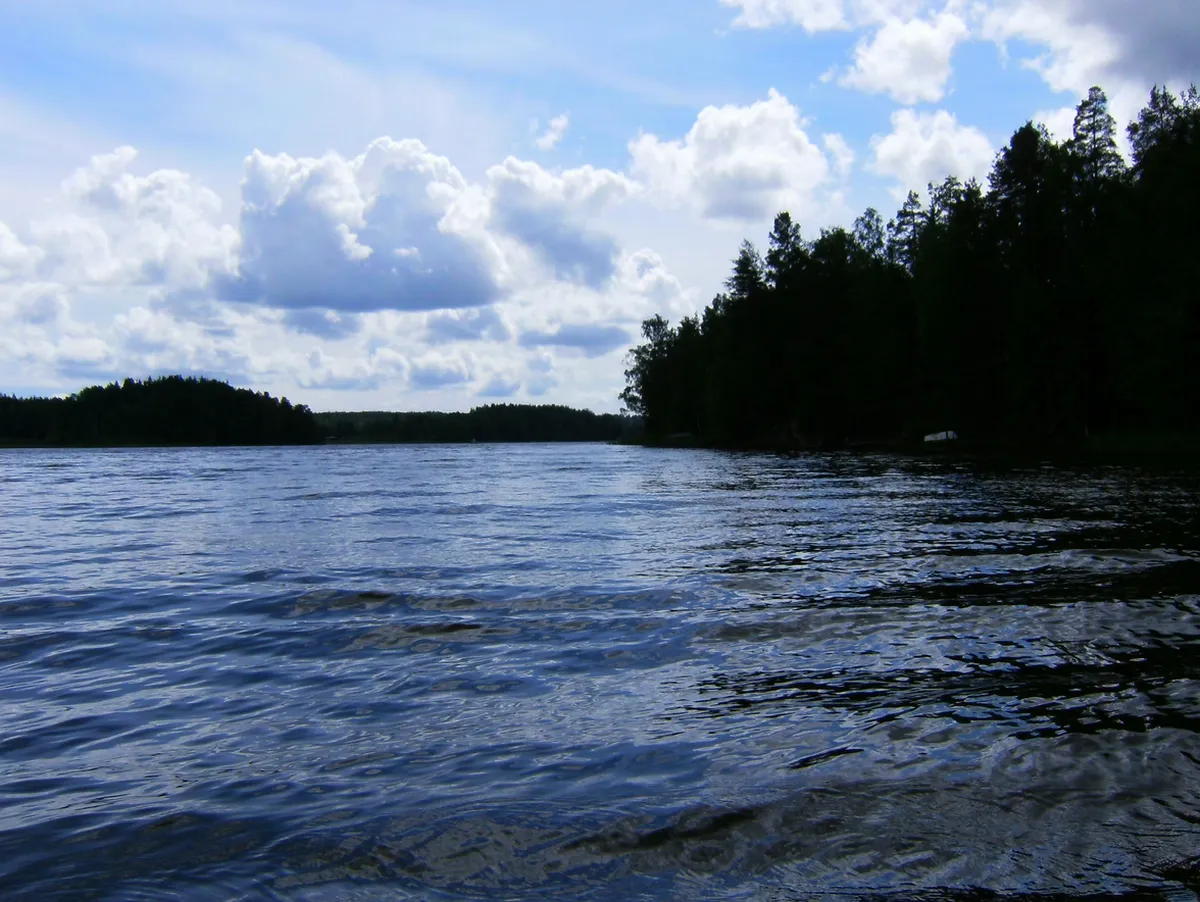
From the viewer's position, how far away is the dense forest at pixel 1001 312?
51188 mm

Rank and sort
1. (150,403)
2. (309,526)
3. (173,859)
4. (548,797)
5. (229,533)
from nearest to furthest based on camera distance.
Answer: (173,859) < (548,797) < (229,533) < (309,526) < (150,403)

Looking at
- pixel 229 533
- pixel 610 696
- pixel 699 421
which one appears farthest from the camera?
pixel 699 421

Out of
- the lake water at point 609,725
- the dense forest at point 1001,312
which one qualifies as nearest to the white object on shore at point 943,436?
the dense forest at point 1001,312

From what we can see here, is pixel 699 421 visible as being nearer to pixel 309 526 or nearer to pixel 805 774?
pixel 309 526

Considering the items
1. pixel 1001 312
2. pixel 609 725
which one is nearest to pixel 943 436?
pixel 1001 312

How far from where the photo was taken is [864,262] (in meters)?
93.8

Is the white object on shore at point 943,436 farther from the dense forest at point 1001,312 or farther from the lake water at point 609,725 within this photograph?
the lake water at point 609,725

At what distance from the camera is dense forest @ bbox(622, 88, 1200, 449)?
51.2 meters

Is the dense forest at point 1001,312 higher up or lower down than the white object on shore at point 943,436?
higher up

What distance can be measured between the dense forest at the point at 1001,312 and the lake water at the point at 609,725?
4376 cm

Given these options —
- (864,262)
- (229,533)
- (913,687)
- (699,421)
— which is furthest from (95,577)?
(699,421)

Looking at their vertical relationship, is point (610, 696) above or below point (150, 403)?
below

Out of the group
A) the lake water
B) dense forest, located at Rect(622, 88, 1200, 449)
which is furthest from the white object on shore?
the lake water

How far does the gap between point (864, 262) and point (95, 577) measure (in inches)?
3549
